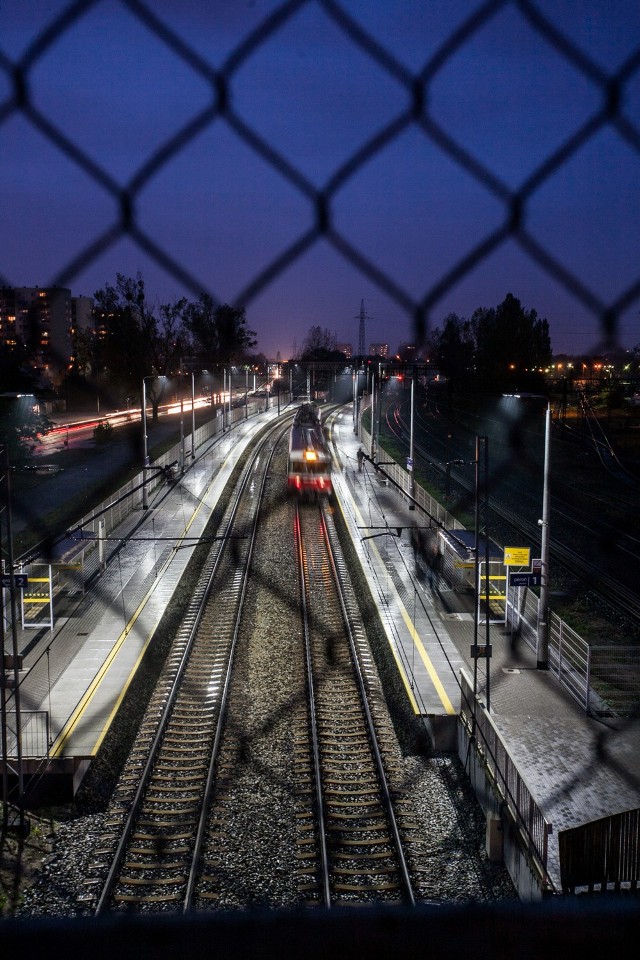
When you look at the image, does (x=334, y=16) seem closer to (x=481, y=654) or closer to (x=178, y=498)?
(x=481, y=654)

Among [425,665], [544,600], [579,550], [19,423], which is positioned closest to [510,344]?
[544,600]

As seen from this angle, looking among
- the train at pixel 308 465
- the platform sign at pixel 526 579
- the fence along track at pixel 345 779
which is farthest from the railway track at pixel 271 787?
the train at pixel 308 465

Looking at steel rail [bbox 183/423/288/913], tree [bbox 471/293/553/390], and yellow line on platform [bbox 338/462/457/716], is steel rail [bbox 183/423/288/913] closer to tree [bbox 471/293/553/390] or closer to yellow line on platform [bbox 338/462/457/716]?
yellow line on platform [bbox 338/462/457/716]

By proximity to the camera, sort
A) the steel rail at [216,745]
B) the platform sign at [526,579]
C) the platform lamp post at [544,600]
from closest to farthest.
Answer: the steel rail at [216,745], the platform lamp post at [544,600], the platform sign at [526,579]

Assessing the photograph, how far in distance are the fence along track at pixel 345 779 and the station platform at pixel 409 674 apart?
614mm

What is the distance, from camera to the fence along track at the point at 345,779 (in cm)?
573

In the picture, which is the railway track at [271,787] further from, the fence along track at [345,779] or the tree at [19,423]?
the tree at [19,423]

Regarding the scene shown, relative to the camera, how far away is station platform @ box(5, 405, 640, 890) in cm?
640

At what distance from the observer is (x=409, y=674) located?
8680 mm

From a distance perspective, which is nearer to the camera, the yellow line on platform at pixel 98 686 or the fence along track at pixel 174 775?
the fence along track at pixel 174 775

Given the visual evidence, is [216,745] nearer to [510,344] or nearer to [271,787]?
[271,787]

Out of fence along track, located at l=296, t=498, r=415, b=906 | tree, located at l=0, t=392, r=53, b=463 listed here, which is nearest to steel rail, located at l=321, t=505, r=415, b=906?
fence along track, located at l=296, t=498, r=415, b=906

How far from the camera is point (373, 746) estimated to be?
25.8ft

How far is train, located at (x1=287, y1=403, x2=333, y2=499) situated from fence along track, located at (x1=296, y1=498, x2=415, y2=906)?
6.53 metres
